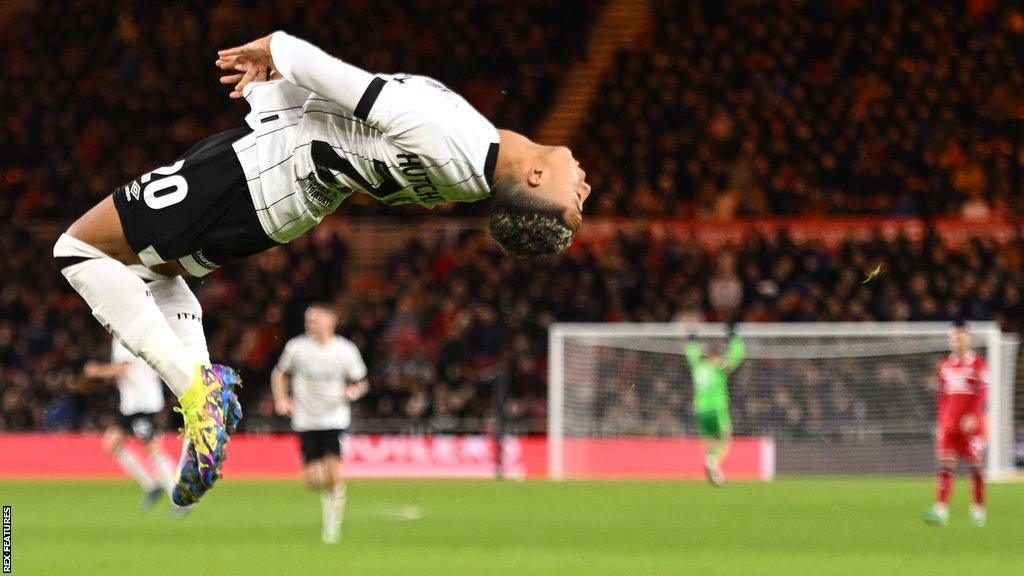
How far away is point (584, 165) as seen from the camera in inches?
833

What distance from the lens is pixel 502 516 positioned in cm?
1359

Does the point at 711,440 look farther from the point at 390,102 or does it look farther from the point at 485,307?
the point at 390,102

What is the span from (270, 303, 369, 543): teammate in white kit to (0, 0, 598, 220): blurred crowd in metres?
8.46

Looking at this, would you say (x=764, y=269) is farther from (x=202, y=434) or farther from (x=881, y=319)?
(x=202, y=434)

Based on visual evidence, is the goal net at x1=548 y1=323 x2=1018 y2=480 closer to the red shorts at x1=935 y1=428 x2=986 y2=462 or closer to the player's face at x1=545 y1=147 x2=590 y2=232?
the red shorts at x1=935 y1=428 x2=986 y2=462

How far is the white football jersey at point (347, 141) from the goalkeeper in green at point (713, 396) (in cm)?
1325

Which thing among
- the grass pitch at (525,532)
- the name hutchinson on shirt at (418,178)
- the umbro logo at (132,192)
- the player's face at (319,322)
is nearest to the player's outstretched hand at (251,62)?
the umbro logo at (132,192)

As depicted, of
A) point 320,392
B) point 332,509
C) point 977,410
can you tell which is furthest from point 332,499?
point 977,410

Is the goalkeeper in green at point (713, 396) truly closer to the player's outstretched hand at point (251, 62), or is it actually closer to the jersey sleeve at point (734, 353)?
the jersey sleeve at point (734, 353)

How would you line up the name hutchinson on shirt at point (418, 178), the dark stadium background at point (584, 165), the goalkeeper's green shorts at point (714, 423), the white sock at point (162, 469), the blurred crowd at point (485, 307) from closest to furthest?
1. the name hutchinson on shirt at point (418, 178)
2. the white sock at point (162, 469)
3. the goalkeeper's green shorts at point (714, 423)
4. the blurred crowd at point (485, 307)
5. the dark stadium background at point (584, 165)

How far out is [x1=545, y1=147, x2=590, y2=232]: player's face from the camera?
4.77 meters

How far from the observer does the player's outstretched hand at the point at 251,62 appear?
486 centimetres

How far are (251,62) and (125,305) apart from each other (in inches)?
33.4

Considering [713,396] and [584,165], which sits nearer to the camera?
[713,396]
